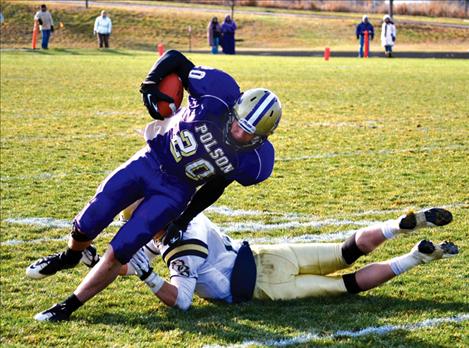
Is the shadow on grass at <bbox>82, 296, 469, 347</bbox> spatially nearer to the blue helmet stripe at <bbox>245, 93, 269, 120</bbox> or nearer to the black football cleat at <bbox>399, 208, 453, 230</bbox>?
the black football cleat at <bbox>399, 208, 453, 230</bbox>

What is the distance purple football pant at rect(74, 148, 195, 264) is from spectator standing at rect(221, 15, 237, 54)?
29.8m

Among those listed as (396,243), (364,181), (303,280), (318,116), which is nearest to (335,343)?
(303,280)

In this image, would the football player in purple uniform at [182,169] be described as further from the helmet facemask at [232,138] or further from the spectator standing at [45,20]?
the spectator standing at [45,20]

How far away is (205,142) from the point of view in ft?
14.2

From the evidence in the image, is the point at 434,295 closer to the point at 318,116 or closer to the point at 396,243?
the point at 396,243

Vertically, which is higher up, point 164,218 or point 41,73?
point 164,218

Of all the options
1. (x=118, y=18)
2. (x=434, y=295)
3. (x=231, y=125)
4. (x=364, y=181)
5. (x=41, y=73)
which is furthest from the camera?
(x=118, y=18)

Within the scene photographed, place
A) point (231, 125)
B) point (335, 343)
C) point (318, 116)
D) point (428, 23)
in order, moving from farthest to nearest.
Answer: point (428, 23) → point (318, 116) → point (231, 125) → point (335, 343)

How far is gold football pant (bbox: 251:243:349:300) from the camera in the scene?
4.59 meters

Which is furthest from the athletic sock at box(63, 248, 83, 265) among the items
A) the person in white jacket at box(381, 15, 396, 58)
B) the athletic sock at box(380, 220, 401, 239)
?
the person in white jacket at box(381, 15, 396, 58)

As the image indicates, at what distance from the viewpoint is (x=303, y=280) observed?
15.1 ft

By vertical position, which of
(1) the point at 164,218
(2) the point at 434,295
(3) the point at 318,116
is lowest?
(3) the point at 318,116

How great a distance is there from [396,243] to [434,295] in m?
1.08

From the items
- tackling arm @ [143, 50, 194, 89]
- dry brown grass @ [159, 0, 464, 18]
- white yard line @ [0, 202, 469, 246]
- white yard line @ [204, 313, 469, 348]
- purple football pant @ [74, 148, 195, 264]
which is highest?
tackling arm @ [143, 50, 194, 89]
